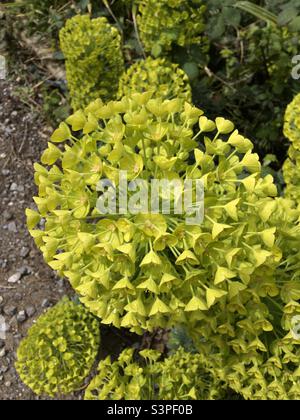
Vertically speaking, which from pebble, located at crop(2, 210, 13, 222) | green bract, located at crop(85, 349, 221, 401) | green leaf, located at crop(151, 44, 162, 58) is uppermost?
green leaf, located at crop(151, 44, 162, 58)

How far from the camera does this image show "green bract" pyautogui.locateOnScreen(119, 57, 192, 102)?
272cm

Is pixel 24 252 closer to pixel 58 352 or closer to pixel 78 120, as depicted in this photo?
pixel 58 352

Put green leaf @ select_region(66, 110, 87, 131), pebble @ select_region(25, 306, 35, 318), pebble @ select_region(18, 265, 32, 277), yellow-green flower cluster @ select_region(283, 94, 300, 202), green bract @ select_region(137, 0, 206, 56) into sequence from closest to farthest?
green leaf @ select_region(66, 110, 87, 131) < yellow-green flower cluster @ select_region(283, 94, 300, 202) < green bract @ select_region(137, 0, 206, 56) < pebble @ select_region(25, 306, 35, 318) < pebble @ select_region(18, 265, 32, 277)

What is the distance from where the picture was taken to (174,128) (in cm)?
177

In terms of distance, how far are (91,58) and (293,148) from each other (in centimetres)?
111

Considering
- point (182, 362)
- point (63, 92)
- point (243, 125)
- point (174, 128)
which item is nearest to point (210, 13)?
point (243, 125)

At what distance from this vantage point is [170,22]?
2836mm

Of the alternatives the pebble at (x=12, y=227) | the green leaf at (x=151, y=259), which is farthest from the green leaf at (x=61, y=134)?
the pebble at (x=12, y=227)

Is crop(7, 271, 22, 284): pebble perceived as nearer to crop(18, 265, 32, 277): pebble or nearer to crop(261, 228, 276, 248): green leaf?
crop(18, 265, 32, 277): pebble

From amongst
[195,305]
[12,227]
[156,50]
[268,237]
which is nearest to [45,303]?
[12,227]

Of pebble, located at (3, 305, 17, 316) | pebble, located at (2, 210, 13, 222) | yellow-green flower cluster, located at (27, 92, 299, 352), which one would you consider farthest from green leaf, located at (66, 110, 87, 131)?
pebble, located at (2, 210, 13, 222)

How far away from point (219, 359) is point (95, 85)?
1.64m

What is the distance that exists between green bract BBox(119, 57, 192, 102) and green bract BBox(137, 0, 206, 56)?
129 mm

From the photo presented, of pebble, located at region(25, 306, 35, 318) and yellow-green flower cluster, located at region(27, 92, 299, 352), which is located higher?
yellow-green flower cluster, located at region(27, 92, 299, 352)
